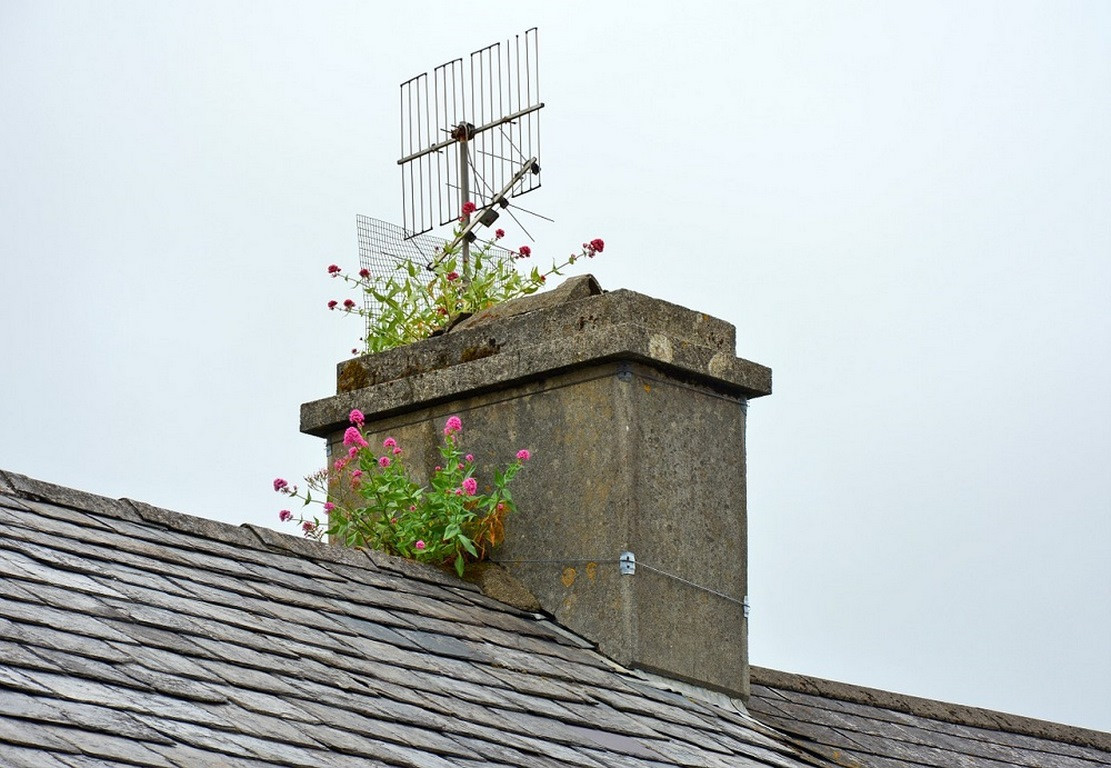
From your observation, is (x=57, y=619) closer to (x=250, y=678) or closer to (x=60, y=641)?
(x=60, y=641)

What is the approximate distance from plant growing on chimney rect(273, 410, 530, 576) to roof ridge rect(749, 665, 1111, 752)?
132 cm

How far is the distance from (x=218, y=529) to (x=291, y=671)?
114 cm

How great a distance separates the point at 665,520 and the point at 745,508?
1.58 ft

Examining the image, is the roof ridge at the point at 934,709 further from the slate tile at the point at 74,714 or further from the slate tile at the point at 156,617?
the slate tile at the point at 74,714

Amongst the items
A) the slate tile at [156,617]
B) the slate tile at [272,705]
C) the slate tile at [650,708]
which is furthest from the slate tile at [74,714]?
the slate tile at [650,708]

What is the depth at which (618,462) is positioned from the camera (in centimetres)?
581

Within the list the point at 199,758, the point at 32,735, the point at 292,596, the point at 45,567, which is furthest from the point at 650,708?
the point at 32,735

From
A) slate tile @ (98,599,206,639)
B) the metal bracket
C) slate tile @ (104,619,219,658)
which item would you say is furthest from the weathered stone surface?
slate tile @ (104,619,219,658)

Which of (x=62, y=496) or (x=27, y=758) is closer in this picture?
(x=27, y=758)

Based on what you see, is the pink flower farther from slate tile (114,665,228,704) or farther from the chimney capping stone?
slate tile (114,665,228,704)

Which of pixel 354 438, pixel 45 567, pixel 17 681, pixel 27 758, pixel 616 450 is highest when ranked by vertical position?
pixel 354 438

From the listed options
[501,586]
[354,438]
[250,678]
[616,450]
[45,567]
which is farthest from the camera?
[354,438]

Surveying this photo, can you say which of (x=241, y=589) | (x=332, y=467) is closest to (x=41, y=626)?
(x=241, y=589)

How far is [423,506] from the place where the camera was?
6.11 m
